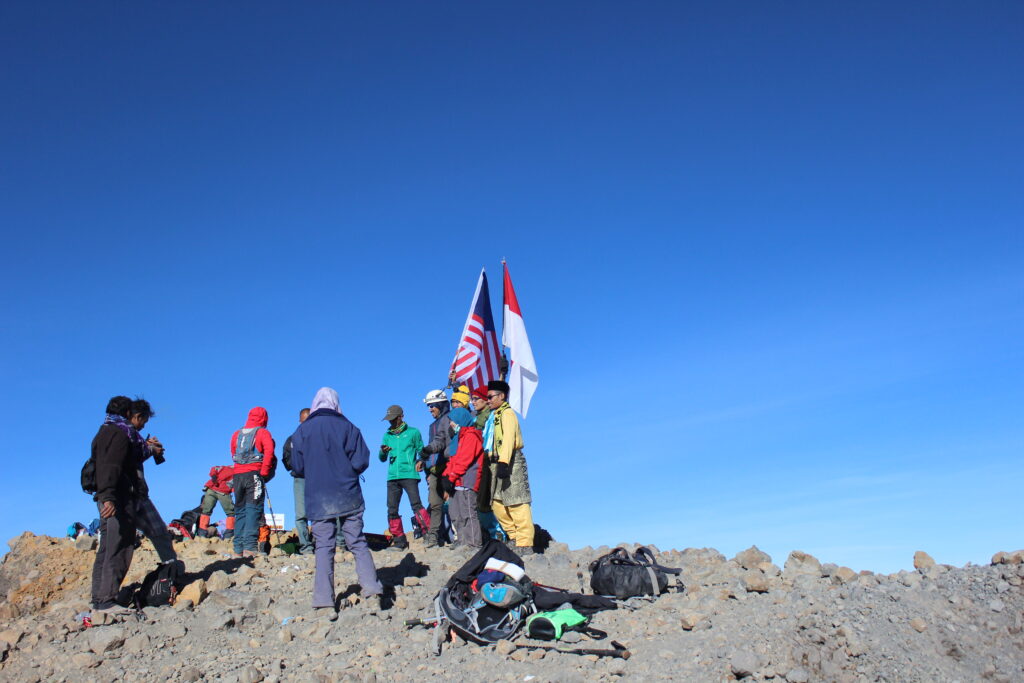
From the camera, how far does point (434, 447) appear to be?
38.2 feet

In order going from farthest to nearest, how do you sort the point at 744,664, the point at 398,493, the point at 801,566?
the point at 398,493 → the point at 801,566 → the point at 744,664

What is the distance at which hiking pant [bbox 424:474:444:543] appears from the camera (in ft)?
39.8

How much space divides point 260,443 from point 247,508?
36.5 inches

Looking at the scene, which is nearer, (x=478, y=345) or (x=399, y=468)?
(x=399, y=468)

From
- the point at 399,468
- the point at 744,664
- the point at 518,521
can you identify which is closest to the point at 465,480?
the point at 518,521

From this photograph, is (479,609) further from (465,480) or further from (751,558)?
(751,558)

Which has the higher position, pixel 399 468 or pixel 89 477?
pixel 399 468

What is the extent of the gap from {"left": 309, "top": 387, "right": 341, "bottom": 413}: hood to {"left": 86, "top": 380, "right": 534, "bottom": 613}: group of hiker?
13 mm

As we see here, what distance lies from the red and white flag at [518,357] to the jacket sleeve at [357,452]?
5005 mm

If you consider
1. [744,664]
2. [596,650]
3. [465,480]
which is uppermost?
[465,480]

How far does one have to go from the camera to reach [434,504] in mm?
12297

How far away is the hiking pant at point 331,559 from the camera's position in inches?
337

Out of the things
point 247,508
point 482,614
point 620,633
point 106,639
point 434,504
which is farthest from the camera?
point 434,504

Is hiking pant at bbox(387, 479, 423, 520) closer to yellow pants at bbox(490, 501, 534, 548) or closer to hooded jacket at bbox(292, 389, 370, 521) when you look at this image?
yellow pants at bbox(490, 501, 534, 548)
